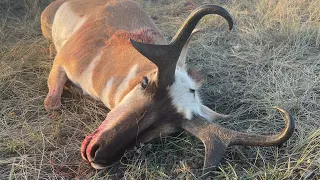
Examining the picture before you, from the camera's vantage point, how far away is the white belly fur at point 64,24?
4.55 m

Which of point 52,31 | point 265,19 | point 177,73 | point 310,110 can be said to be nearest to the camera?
point 177,73

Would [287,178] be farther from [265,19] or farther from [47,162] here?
[265,19]

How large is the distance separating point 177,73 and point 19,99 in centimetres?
178

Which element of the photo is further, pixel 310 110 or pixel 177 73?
pixel 310 110

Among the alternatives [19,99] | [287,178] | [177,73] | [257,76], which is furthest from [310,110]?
[19,99]

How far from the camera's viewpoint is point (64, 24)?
189 inches

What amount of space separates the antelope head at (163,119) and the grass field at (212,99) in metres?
0.18

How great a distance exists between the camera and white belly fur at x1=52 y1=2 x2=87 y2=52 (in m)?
4.55

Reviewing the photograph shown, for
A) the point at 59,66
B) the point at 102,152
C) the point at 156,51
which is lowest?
the point at 59,66

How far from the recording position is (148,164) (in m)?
2.96

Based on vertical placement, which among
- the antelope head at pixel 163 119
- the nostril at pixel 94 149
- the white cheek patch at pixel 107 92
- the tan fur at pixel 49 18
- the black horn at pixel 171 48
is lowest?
the tan fur at pixel 49 18

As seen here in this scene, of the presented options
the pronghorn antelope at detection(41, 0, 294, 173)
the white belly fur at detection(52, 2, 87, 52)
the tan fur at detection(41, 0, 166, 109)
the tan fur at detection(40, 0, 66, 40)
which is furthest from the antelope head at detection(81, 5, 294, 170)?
the tan fur at detection(40, 0, 66, 40)

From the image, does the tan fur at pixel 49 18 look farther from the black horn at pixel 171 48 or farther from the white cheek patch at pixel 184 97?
the black horn at pixel 171 48

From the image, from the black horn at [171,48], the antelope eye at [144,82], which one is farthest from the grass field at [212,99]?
the black horn at [171,48]
